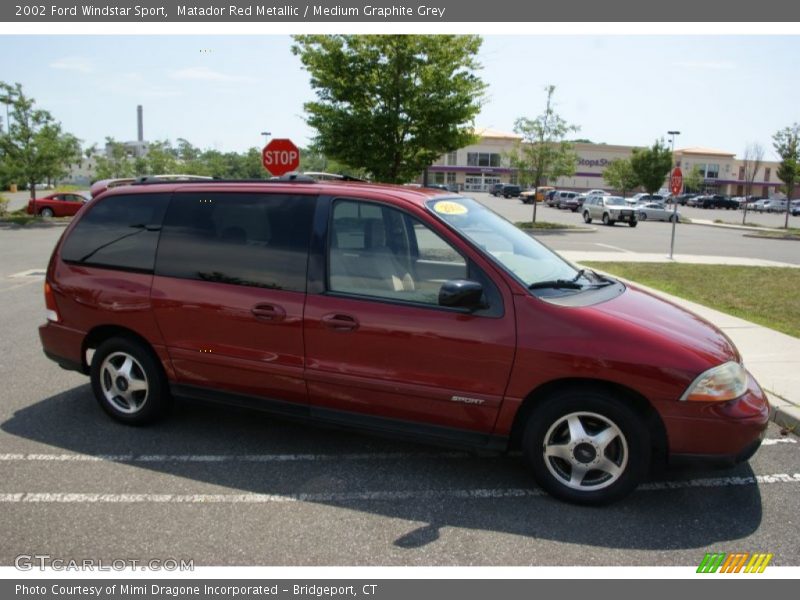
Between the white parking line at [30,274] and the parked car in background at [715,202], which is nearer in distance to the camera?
the white parking line at [30,274]

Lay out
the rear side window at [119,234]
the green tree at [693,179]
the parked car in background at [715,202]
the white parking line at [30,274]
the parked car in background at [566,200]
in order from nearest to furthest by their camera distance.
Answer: the rear side window at [119,234]
the white parking line at [30,274]
the parked car in background at [566,200]
the parked car in background at [715,202]
the green tree at [693,179]

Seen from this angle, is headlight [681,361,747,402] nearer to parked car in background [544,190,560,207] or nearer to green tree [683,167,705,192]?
parked car in background [544,190,560,207]

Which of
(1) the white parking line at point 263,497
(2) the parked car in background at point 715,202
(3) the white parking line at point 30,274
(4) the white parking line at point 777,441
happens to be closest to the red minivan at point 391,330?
(1) the white parking line at point 263,497

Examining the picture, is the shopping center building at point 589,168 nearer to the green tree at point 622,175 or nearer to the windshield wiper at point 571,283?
the green tree at point 622,175

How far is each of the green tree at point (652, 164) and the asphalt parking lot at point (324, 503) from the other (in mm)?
65214

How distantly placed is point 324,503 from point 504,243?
6.55 ft

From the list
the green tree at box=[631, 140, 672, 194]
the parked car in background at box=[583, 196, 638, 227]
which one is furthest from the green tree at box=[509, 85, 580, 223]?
the green tree at box=[631, 140, 672, 194]

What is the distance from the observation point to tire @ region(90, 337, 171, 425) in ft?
15.2


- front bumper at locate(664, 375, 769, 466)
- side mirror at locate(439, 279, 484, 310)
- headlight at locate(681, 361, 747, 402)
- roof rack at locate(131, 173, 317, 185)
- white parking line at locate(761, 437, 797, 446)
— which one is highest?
roof rack at locate(131, 173, 317, 185)

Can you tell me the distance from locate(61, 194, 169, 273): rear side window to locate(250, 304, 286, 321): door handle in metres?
1.00

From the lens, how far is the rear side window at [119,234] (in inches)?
184

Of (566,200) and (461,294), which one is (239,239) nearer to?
(461,294)
